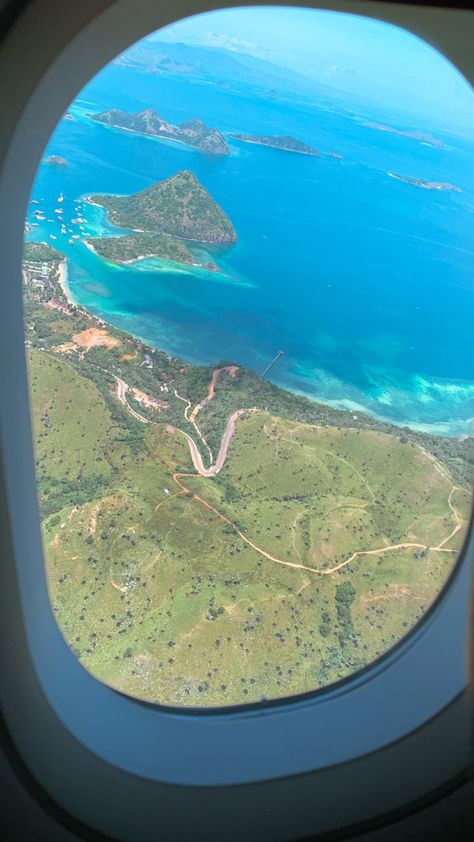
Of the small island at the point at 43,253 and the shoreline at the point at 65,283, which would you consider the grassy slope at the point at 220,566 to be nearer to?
the shoreline at the point at 65,283

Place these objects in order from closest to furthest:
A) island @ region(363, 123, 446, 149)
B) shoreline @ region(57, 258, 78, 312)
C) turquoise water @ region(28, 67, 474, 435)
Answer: shoreline @ region(57, 258, 78, 312)
turquoise water @ region(28, 67, 474, 435)
island @ region(363, 123, 446, 149)

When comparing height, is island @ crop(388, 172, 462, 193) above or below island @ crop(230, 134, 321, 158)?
below

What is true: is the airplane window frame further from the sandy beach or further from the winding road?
the sandy beach

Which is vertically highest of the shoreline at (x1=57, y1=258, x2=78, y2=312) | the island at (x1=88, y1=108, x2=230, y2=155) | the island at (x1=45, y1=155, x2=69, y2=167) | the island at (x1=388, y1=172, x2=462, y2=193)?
the island at (x1=88, y1=108, x2=230, y2=155)

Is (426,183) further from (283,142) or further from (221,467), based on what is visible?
(221,467)

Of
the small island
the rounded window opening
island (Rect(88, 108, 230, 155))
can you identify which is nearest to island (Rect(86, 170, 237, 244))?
the rounded window opening

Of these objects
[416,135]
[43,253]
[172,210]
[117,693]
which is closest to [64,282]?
[43,253]

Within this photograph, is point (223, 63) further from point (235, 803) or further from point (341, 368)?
point (235, 803)
